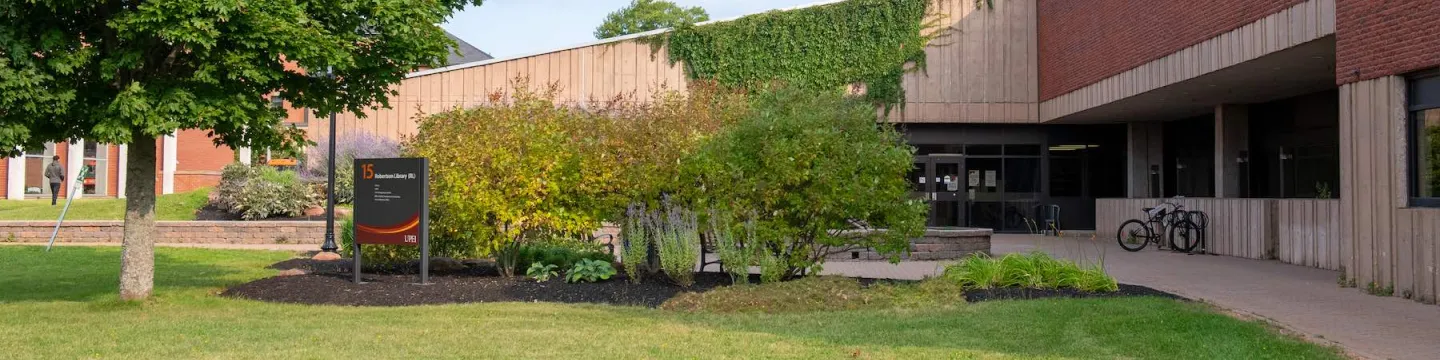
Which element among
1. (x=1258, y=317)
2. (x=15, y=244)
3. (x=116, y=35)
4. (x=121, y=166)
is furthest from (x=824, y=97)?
(x=121, y=166)

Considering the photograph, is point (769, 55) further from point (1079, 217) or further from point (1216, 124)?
point (1216, 124)

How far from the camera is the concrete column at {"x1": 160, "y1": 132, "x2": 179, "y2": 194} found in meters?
36.9

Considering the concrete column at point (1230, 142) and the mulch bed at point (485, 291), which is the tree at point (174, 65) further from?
the concrete column at point (1230, 142)

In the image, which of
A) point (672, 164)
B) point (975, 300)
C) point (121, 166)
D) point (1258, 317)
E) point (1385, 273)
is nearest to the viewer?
point (1258, 317)

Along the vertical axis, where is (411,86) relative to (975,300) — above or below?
above

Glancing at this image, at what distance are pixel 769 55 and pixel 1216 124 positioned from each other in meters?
10.1

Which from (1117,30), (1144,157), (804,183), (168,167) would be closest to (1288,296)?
(804,183)

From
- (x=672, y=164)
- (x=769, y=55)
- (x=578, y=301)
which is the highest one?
(x=769, y=55)

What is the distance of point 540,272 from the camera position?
41.2 ft

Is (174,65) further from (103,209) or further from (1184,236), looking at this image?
(103,209)

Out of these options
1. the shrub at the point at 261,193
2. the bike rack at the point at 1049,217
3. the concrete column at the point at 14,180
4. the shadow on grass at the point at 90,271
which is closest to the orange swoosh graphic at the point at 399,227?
the shadow on grass at the point at 90,271

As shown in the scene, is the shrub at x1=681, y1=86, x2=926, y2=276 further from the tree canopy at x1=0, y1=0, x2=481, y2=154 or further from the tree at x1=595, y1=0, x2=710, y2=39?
the tree at x1=595, y1=0, x2=710, y2=39

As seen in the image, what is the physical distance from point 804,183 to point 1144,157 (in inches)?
705

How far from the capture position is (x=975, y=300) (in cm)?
1070
